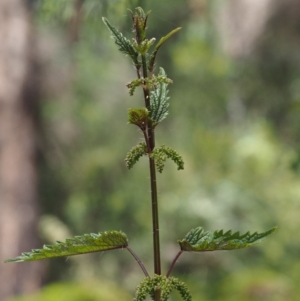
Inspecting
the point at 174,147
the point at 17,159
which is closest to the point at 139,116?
the point at 174,147

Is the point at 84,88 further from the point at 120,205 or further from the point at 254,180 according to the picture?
the point at 254,180

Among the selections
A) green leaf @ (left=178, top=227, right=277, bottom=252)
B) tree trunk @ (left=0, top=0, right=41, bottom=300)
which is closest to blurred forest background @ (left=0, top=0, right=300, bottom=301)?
tree trunk @ (left=0, top=0, right=41, bottom=300)

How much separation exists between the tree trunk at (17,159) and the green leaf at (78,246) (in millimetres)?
1375

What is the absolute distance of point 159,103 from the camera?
311mm

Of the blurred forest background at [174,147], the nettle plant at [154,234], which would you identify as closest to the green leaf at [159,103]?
the nettle plant at [154,234]

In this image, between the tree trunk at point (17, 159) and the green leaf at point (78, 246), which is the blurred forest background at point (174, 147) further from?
the green leaf at point (78, 246)

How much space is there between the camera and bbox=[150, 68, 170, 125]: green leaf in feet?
1.00

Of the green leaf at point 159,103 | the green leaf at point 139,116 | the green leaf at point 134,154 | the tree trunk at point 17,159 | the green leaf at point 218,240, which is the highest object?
the tree trunk at point 17,159

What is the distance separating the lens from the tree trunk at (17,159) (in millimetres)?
1674

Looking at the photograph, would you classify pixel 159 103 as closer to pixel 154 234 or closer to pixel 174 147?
pixel 154 234

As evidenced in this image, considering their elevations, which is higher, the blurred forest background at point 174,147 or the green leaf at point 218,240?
the blurred forest background at point 174,147

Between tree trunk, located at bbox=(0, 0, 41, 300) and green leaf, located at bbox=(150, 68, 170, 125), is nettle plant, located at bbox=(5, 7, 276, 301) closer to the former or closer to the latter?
green leaf, located at bbox=(150, 68, 170, 125)

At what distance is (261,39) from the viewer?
71.7 inches

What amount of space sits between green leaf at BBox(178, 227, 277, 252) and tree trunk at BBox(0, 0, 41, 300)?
138 centimetres
